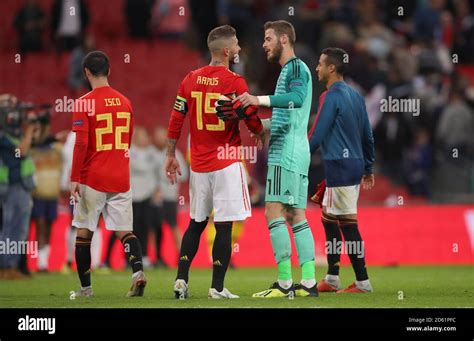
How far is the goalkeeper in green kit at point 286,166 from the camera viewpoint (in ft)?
41.8

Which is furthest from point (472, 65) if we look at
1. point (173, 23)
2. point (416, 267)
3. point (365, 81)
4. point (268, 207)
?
point (268, 207)

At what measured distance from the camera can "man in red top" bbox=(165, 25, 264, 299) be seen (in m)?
12.6

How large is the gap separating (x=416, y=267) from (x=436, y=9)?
9224 millimetres

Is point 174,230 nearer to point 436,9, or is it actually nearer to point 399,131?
point 399,131

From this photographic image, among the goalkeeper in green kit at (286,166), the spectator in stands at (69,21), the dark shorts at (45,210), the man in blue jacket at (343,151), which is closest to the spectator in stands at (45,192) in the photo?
the dark shorts at (45,210)

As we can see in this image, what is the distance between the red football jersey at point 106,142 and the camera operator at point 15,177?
4.73 meters

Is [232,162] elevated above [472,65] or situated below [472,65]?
below

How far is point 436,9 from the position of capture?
2777cm

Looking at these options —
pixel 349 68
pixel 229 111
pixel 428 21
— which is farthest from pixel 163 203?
pixel 229 111

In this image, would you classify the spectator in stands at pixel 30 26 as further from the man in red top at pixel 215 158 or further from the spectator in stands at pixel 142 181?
the man in red top at pixel 215 158

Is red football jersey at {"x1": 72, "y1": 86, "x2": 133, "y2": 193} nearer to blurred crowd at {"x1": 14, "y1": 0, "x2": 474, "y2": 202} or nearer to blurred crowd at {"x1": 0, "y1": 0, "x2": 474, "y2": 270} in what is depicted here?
blurred crowd at {"x1": 0, "y1": 0, "x2": 474, "y2": 270}

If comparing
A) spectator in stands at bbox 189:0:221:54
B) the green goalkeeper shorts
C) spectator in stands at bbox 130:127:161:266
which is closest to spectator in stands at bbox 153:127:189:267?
spectator in stands at bbox 130:127:161:266

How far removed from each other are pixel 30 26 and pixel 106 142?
45.0 feet

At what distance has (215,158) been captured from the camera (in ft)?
41.5
